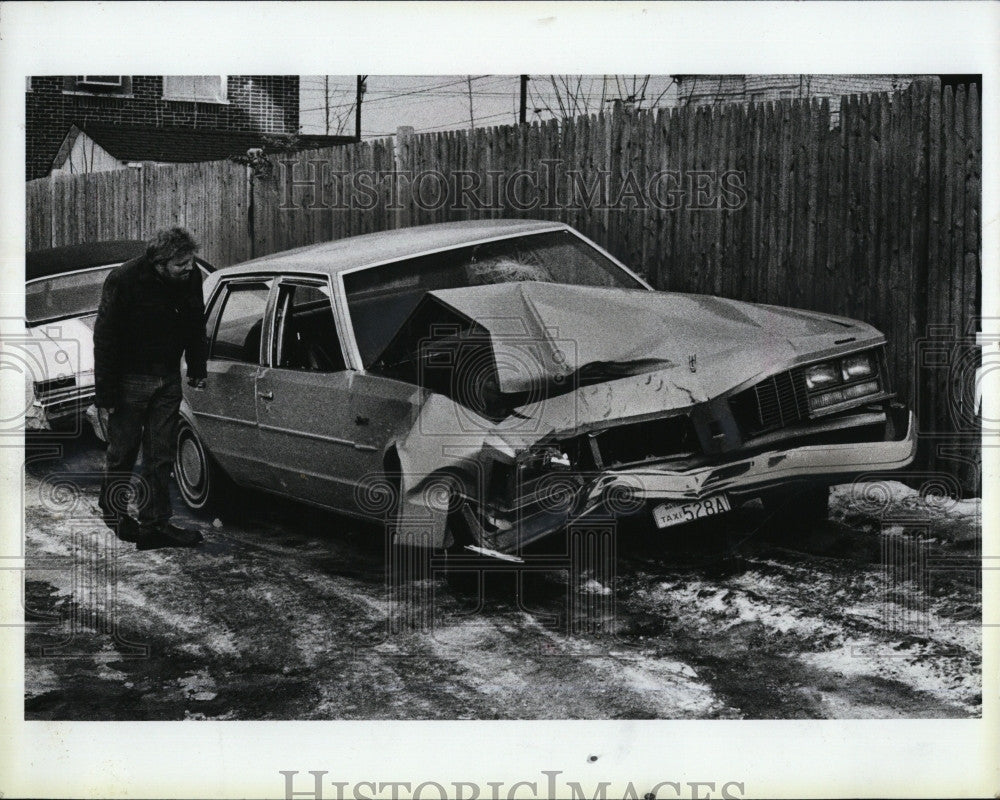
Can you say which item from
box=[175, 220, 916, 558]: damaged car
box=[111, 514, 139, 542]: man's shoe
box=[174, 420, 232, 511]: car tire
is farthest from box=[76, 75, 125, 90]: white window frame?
box=[111, 514, 139, 542]: man's shoe

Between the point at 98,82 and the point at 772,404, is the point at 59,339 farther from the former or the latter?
the point at 772,404

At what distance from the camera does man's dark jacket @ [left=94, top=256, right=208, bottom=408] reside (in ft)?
18.1

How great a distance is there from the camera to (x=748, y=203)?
548 centimetres

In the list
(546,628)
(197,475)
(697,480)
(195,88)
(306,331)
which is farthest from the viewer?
(197,475)

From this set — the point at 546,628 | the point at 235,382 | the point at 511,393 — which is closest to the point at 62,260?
the point at 235,382

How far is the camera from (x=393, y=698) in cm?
532

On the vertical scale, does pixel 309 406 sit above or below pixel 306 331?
below

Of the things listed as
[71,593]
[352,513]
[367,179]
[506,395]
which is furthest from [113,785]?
[367,179]

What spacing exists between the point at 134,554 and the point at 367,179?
2257mm

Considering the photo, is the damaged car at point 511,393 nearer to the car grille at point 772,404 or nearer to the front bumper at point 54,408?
the car grille at point 772,404

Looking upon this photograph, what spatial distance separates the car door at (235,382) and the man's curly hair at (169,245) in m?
0.28

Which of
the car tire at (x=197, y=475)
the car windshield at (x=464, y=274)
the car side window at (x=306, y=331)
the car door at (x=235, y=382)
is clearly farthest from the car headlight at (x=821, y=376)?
the car tire at (x=197, y=475)

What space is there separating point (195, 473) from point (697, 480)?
2.59 meters

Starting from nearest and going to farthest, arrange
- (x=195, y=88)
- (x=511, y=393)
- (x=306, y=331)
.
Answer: (x=511, y=393), (x=306, y=331), (x=195, y=88)
